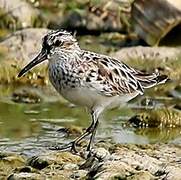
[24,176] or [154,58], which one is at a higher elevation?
[154,58]

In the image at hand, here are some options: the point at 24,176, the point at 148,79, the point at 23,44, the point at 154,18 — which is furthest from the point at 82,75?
the point at 154,18

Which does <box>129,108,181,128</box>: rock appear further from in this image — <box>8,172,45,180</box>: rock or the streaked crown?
<box>8,172,45,180</box>: rock

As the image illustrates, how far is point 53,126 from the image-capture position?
11359mm

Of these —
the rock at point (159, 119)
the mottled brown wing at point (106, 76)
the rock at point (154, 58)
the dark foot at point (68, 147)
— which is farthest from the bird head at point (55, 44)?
the rock at point (154, 58)

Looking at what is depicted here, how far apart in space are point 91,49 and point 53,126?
192 inches

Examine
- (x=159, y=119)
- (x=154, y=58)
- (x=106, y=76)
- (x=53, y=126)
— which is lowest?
(x=53, y=126)

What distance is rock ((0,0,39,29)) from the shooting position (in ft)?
55.1

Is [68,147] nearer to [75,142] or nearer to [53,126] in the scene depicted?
[75,142]

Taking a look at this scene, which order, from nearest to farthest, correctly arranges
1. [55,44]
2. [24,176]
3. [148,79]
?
[24,176]
[55,44]
[148,79]

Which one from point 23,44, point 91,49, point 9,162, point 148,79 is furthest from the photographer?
point 91,49

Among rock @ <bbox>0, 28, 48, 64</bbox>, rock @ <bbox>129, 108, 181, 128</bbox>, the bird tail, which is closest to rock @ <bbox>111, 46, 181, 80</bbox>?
rock @ <bbox>0, 28, 48, 64</bbox>

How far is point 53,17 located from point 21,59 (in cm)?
320

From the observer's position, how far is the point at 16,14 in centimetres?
1686

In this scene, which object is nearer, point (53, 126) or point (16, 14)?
point (53, 126)
